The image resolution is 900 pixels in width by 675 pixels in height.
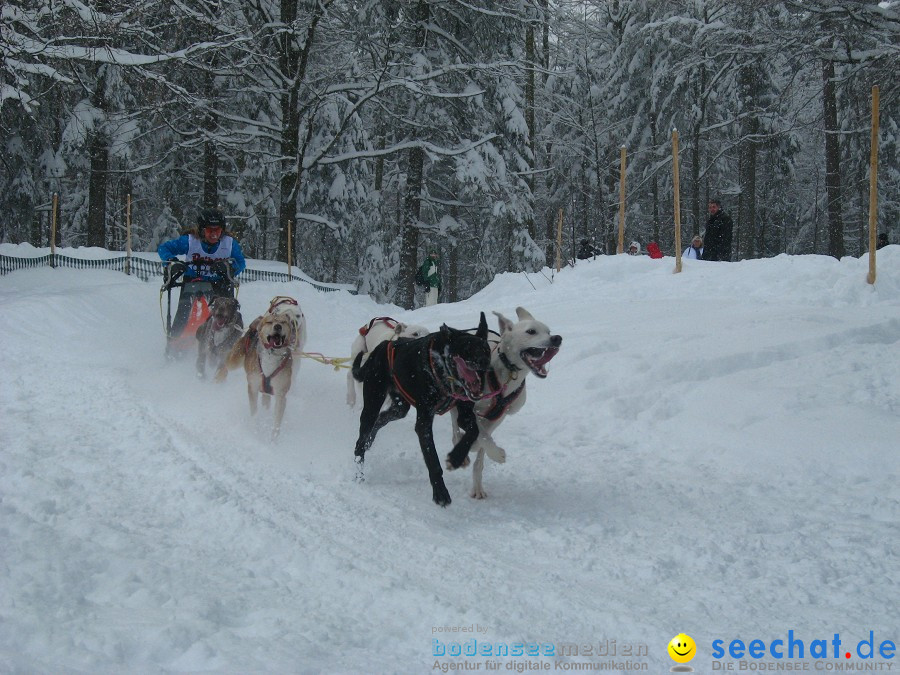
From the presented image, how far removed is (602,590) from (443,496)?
1489mm

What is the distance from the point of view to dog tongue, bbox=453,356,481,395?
14.3 ft

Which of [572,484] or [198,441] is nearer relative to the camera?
[572,484]

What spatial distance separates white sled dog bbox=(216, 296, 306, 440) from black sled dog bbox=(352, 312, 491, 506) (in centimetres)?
161

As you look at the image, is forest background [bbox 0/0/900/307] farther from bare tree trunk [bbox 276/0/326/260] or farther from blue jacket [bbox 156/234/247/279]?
blue jacket [bbox 156/234/247/279]

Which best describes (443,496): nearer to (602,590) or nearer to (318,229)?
(602,590)

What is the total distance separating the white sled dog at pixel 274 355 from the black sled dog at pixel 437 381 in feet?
5.28

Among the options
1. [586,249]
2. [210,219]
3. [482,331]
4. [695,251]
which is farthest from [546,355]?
[586,249]

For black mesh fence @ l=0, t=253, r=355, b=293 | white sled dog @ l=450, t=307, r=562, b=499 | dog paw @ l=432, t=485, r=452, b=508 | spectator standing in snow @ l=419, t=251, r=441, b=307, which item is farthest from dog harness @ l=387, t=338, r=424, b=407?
spectator standing in snow @ l=419, t=251, r=441, b=307

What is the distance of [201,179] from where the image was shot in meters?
24.5

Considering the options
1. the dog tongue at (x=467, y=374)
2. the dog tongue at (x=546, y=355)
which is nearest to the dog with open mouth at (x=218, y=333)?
the dog tongue at (x=467, y=374)

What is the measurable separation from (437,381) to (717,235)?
11032mm

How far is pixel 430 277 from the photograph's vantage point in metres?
17.7

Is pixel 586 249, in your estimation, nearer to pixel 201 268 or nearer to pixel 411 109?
pixel 411 109

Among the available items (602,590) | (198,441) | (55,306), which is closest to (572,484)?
(602,590)
